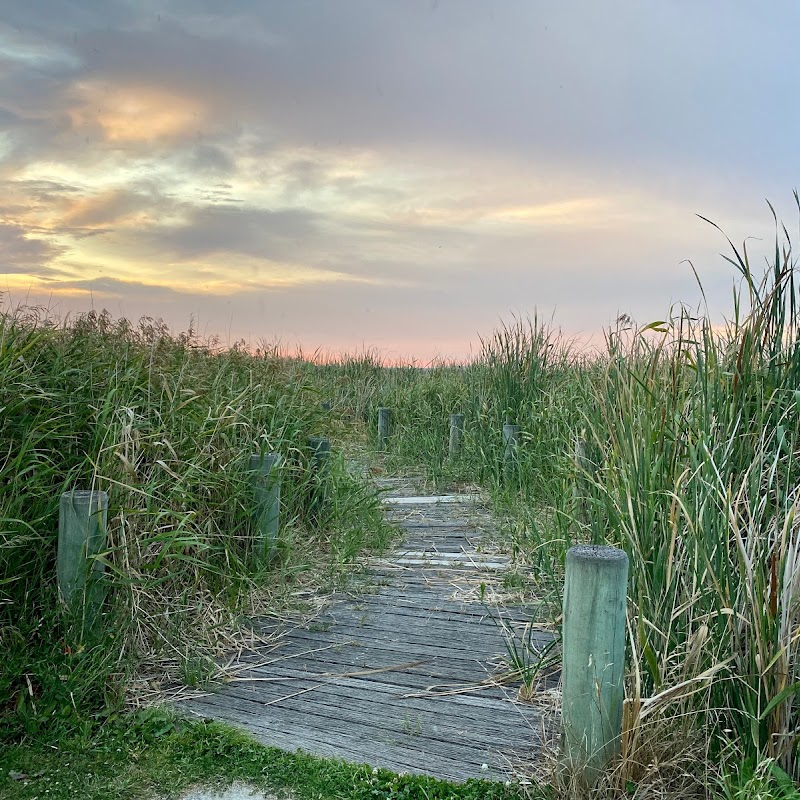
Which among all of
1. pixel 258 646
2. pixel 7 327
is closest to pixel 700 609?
pixel 258 646

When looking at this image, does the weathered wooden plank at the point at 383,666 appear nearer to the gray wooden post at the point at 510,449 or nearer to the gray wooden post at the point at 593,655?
the gray wooden post at the point at 593,655

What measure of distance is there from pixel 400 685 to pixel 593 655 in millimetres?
1403

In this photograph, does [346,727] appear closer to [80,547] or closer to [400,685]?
[400,685]

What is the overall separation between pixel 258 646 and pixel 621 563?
240 cm

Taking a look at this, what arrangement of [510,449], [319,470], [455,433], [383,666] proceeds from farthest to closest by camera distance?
[455,433] → [510,449] → [319,470] → [383,666]

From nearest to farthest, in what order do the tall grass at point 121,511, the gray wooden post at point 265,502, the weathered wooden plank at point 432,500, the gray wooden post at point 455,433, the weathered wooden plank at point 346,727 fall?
the weathered wooden plank at point 346,727 < the tall grass at point 121,511 < the gray wooden post at point 265,502 < the weathered wooden plank at point 432,500 < the gray wooden post at point 455,433

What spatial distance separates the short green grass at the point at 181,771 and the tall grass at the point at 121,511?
20 centimetres

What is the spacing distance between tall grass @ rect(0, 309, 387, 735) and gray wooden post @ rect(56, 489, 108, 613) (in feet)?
0.28

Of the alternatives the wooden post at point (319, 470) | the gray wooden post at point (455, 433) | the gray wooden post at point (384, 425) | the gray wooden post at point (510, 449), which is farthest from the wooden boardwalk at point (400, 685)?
the gray wooden post at point (384, 425)

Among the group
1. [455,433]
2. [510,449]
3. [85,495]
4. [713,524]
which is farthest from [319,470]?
[455,433]

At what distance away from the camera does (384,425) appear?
1093cm

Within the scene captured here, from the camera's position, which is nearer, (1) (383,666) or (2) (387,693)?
(2) (387,693)

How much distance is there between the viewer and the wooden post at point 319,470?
5781 millimetres

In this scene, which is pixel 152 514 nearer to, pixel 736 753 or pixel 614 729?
pixel 614 729
